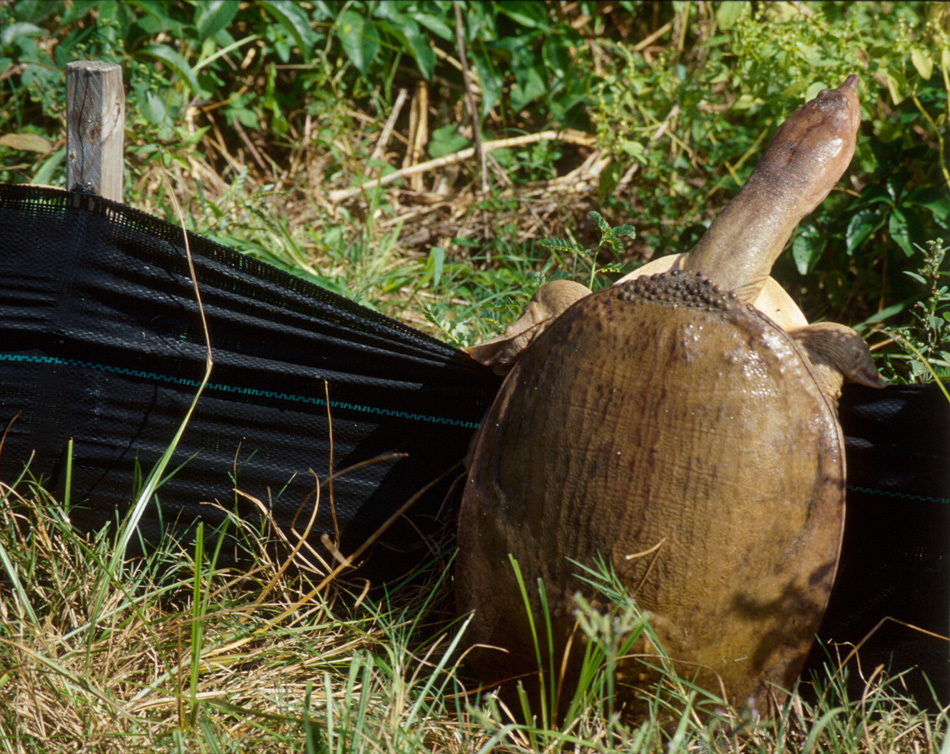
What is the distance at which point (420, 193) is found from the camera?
4035mm

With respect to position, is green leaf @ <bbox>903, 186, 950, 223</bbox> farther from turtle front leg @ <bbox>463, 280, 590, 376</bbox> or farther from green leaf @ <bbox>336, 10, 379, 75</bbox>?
green leaf @ <bbox>336, 10, 379, 75</bbox>

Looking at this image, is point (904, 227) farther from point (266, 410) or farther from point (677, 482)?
point (266, 410)

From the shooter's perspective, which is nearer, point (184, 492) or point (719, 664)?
point (719, 664)

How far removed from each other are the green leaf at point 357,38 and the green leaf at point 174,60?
64 centimetres

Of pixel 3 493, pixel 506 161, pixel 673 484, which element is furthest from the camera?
pixel 506 161

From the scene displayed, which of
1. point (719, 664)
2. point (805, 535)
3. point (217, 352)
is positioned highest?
point (217, 352)

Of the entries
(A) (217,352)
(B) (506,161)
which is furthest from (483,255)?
(A) (217,352)

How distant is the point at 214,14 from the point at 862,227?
100 inches

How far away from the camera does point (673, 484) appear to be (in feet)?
5.30

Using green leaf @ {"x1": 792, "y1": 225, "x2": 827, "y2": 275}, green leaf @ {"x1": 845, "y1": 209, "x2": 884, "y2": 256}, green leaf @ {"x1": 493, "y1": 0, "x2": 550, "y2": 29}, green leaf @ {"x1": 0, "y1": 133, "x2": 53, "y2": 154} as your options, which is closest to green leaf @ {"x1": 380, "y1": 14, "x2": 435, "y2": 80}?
green leaf @ {"x1": 493, "y1": 0, "x2": 550, "y2": 29}

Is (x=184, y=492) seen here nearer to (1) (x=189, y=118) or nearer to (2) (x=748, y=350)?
(2) (x=748, y=350)

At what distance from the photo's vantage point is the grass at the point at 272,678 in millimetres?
1532

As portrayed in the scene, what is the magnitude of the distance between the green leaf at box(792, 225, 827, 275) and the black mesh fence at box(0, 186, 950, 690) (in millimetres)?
1244

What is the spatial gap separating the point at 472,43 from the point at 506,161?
556 millimetres
